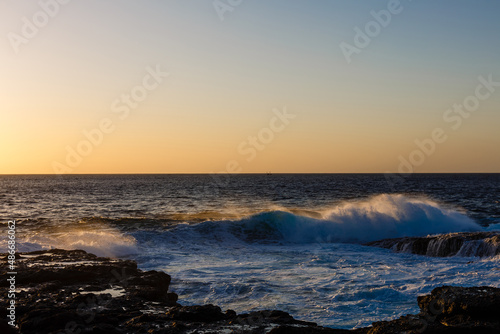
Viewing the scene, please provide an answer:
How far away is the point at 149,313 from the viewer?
702cm

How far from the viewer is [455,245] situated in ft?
51.9

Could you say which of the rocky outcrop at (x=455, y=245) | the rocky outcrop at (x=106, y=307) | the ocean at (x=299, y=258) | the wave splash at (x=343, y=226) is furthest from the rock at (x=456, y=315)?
the wave splash at (x=343, y=226)

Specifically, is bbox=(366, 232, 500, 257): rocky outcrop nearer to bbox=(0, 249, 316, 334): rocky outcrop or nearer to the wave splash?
the wave splash

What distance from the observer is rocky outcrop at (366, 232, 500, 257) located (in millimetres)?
14898

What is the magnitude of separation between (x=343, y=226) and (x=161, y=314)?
61.4ft

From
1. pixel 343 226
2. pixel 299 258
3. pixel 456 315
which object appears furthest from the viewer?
pixel 343 226

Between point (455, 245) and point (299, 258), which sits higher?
point (455, 245)

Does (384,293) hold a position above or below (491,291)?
below

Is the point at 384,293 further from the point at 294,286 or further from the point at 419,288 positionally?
the point at 294,286

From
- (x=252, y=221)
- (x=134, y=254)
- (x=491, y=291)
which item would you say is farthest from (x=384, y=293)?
(x=252, y=221)

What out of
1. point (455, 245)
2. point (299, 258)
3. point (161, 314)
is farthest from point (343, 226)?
point (161, 314)

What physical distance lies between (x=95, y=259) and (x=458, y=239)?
13449 millimetres

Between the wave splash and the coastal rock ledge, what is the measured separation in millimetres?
12802

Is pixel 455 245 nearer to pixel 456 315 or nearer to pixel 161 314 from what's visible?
pixel 456 315
